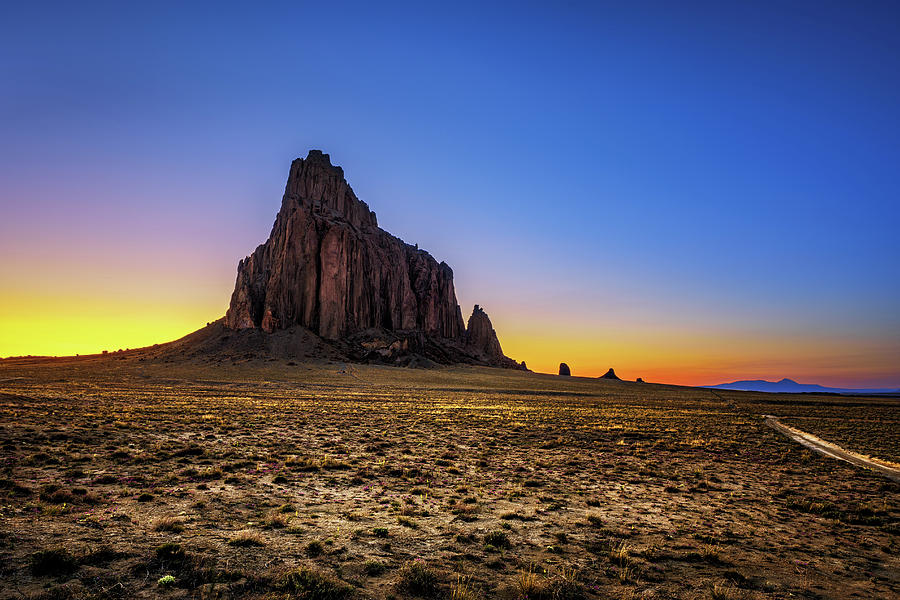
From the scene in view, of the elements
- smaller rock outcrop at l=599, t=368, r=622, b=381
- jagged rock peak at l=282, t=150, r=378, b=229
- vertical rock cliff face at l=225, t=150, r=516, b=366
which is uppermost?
jagged rock peak at l=282, t=150, r=378, b=229

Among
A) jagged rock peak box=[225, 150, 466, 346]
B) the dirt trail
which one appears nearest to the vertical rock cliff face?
jagged rock peak box=[225, 150, 466, 346]

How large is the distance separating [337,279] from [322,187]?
46.9m

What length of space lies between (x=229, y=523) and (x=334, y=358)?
104m

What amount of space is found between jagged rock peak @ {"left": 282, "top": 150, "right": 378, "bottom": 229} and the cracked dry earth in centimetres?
14268

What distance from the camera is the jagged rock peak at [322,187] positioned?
157 meters

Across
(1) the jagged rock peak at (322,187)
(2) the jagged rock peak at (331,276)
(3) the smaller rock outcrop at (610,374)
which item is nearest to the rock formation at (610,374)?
(3) the smaller rock outcrop at (610,374)

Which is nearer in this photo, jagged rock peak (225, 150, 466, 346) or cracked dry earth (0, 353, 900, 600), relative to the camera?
cracked dry earth (0, 353, 900, 600)

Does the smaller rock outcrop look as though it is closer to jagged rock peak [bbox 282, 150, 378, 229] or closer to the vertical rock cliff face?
the vertical rock cliff face

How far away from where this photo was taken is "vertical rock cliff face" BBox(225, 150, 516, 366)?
417 ft

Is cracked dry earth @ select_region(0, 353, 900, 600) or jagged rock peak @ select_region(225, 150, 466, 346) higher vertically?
jagged rock peak @ select_region(225, 150, 466, 346)

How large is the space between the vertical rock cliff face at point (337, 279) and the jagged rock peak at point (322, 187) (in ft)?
1.28

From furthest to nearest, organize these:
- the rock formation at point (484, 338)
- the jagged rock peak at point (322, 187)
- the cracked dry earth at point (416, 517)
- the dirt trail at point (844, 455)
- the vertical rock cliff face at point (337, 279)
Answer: the rock formation at point (484, 338) < the jagged rock peak at point (322, 187) < the vertical rock cliff face at point (337, 279) < the dirt trail at point (844, 455) < the cracked dry earth at point (416, 517)

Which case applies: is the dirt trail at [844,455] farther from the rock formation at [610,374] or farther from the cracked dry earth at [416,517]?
the rock formation at [610,374]

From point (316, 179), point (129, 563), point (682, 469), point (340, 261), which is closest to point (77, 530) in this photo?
point (129, 563)
